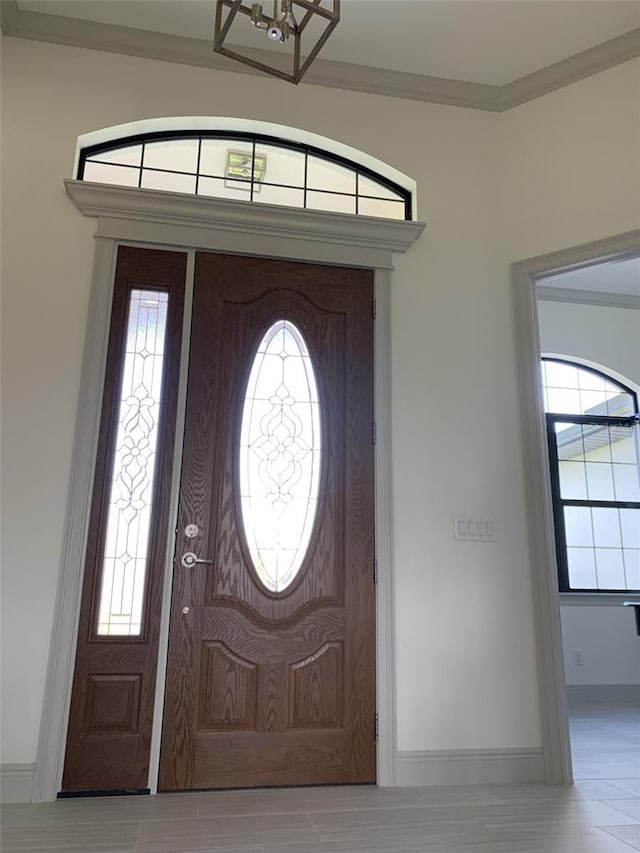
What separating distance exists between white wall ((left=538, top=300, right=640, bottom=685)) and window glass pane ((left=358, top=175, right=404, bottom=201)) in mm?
2721

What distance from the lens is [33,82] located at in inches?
128

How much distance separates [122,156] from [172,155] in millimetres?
263

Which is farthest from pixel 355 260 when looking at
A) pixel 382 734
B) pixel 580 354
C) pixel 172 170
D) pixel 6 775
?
pixel 580 354

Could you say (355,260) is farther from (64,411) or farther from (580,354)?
(580,354)

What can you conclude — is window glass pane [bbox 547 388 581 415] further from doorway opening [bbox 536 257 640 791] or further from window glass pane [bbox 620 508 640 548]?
window glass pane [bbox 620 508 640 548]

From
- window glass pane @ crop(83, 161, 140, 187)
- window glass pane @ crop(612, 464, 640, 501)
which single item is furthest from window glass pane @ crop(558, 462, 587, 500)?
window glass pane @ crop(83, 161, 140, 187)

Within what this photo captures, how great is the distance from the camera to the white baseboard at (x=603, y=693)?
208 inches

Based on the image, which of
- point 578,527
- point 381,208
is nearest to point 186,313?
point 381,208

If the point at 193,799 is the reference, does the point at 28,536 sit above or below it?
above

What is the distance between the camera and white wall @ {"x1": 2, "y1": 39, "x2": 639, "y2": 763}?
288cm

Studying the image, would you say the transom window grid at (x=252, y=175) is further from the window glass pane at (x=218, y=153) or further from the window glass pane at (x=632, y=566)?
the window glass pane at (x=632, y=566)

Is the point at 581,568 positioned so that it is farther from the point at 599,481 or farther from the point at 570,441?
the point at 570,441

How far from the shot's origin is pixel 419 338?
338 cm

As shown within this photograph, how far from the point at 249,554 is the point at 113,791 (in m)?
1.11
